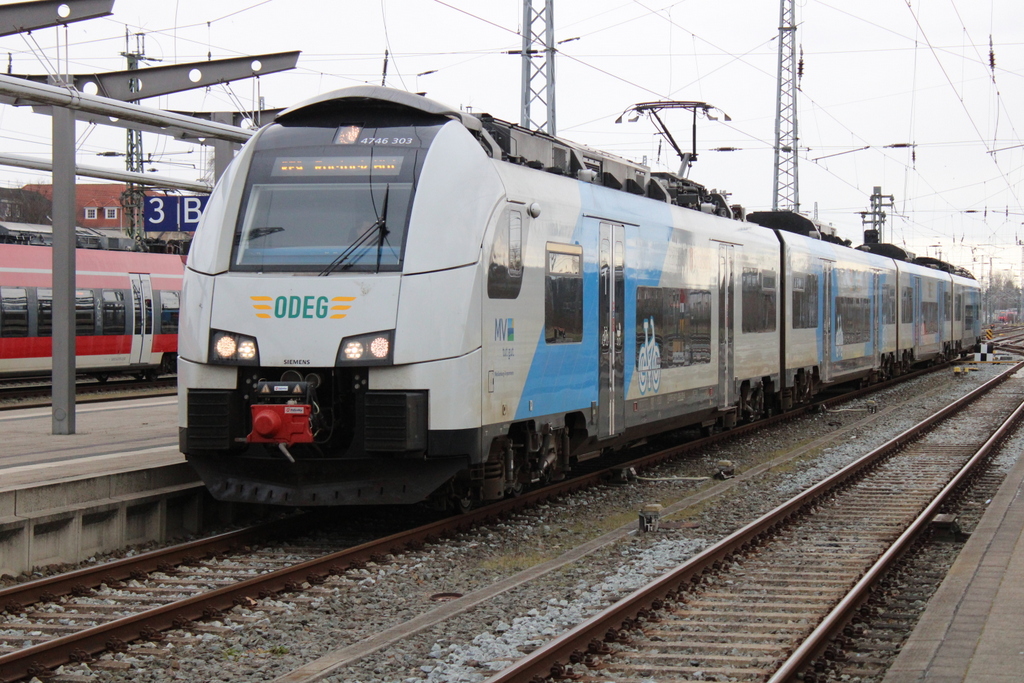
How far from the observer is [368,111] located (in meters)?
9.26

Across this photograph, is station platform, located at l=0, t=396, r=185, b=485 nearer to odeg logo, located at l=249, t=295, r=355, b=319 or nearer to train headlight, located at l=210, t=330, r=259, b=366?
train headlight, located at l=210, t=330, r=259, b=366

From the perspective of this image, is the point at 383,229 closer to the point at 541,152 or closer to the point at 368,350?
the point at 368,350

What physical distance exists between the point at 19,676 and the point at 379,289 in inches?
149

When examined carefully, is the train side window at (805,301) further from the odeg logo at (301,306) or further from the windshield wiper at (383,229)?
the odeg logo at (301,306)

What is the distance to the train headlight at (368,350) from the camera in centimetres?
834

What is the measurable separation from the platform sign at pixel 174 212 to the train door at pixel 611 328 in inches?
396

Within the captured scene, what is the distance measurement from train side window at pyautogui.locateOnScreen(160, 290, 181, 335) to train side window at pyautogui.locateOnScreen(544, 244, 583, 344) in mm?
15678

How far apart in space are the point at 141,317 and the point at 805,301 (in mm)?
13457

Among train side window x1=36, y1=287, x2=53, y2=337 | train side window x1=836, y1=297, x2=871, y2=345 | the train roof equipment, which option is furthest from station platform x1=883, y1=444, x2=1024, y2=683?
train side window x1=36, y1=287, x2=53, y2=337

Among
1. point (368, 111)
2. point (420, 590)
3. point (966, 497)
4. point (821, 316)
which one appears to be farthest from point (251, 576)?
point (821, 316)

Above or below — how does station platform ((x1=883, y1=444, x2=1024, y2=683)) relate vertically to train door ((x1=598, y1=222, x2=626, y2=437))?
below

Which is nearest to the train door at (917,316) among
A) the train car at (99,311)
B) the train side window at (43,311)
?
the train car at (99,311)

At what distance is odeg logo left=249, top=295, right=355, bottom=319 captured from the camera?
841 centimetres

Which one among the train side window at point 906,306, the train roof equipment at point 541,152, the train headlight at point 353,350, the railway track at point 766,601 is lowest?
the railway track at point 766,601
